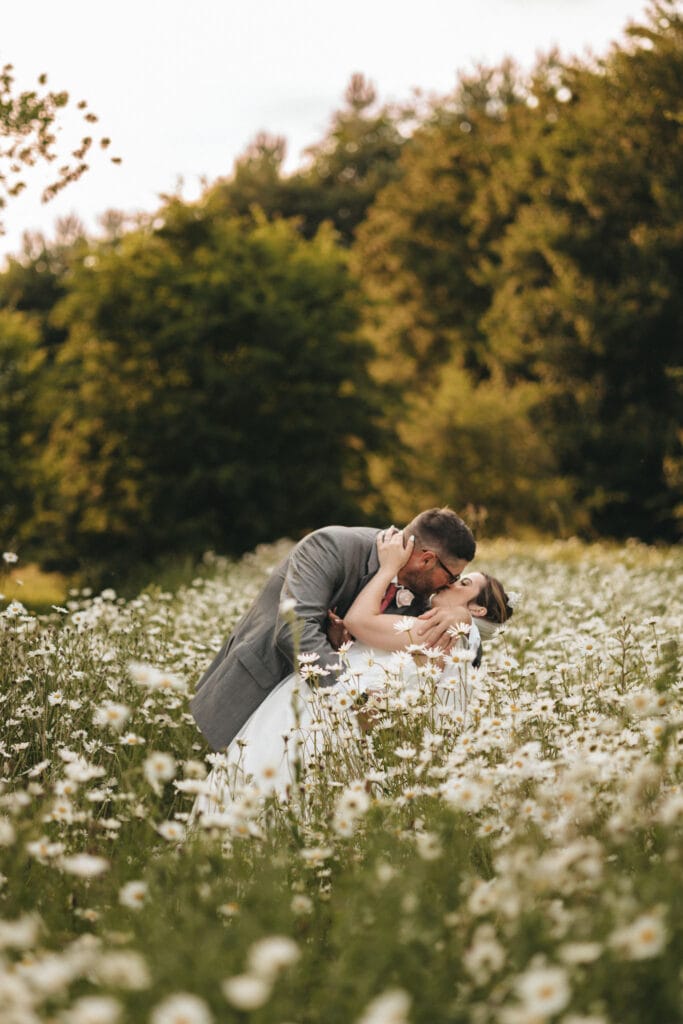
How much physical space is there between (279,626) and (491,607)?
1.04 m

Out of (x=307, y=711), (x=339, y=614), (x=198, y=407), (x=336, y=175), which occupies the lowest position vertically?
(x=307, y=711)

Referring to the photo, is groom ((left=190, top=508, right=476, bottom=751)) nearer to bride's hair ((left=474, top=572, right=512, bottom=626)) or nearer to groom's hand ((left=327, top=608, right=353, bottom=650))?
groom's hand ((left=327, top=608, right=353, bottom=650))

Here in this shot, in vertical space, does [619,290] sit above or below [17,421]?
below

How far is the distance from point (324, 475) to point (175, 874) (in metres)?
14.6

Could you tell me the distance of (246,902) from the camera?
2.77 m

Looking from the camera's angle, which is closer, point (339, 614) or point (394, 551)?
point (394, 551)

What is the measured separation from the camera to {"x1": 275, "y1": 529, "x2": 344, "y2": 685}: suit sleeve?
173 inches

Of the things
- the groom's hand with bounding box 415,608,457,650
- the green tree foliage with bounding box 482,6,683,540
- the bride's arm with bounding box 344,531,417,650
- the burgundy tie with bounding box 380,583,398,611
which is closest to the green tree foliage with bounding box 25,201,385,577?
the green tree foliage with bounding box 482,6,683,540

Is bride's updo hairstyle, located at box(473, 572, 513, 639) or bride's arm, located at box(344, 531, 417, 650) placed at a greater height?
bride's arm, located at box(344, 531, 417, 650)

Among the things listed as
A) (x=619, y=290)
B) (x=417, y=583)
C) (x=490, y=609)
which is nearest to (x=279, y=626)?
Result: (x=417, y=583)

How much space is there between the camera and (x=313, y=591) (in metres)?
4.67

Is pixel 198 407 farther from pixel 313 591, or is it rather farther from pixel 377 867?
pixel 377 867

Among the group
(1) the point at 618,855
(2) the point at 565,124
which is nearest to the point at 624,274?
(2) the point at 565,124

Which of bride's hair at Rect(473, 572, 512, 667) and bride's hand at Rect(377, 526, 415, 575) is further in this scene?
bride's hair at Rect(473, 572, 512, 667)
